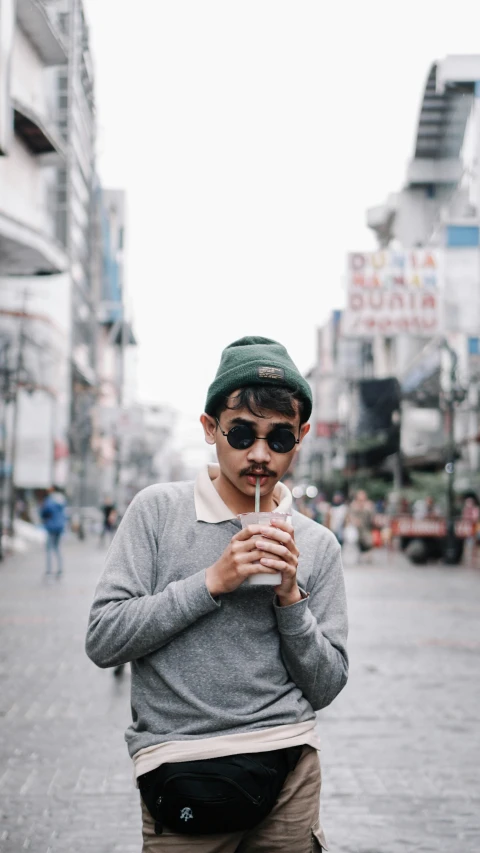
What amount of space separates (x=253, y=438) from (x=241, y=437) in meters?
0.03

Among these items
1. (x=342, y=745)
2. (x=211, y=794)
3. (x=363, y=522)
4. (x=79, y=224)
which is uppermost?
(x=79, y=224)

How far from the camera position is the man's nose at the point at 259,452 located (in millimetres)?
2578

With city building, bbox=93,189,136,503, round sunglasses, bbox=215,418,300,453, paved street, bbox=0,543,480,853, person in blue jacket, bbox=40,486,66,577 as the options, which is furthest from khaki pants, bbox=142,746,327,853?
city building, bbox=93,189,136,503

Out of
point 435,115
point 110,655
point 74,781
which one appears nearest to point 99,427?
point 435,115

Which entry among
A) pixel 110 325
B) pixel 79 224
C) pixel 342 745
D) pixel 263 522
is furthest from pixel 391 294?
pixel 110 325

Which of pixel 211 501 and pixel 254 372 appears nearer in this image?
pixel 254 372

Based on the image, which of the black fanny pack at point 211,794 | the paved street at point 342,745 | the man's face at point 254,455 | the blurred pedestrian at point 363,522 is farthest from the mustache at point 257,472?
the blurred pedestrian at point 363,522

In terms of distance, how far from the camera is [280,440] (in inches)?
103

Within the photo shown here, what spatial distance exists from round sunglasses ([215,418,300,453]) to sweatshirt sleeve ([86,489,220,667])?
255 mm

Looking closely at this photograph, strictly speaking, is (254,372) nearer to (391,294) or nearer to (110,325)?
(391,294)

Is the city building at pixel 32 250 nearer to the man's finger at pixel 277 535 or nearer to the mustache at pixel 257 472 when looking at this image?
the mustache at pixel 257 472

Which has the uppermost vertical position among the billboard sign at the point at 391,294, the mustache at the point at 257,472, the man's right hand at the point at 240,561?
the billboard sign at the point at 391,294

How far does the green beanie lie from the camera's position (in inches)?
101

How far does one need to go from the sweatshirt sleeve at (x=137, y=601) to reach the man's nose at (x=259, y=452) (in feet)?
0.91
